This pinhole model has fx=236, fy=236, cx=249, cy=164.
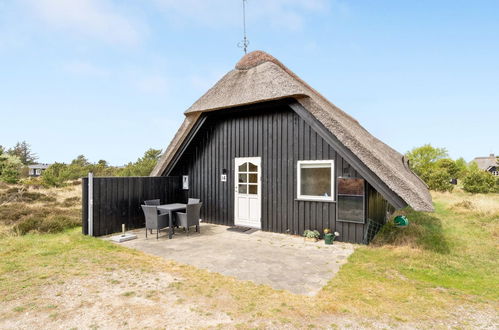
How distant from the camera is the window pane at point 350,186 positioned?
5.86 m

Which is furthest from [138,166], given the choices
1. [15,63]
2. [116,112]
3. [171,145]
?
[171,145]

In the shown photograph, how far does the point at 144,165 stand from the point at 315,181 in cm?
2124

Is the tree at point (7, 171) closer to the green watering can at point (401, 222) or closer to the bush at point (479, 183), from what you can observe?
the green watering can at point (401, 222)

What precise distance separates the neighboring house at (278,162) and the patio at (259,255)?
33.0 inches

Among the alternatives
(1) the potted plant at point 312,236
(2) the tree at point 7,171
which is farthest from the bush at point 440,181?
(2) the tree at point 7,171

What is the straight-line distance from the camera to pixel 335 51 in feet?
34.7

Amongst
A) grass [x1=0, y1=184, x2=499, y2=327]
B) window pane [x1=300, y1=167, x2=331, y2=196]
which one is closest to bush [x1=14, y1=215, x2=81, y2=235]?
grass [x1=0, y1=184, x2=499, y2=327]

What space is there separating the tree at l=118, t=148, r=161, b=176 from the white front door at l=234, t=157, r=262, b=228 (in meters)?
17.1

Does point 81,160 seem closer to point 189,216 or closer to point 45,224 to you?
point 45,224

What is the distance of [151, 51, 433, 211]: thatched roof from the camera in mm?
5098

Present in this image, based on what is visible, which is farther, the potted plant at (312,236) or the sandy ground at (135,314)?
the potted plant at (312,236)

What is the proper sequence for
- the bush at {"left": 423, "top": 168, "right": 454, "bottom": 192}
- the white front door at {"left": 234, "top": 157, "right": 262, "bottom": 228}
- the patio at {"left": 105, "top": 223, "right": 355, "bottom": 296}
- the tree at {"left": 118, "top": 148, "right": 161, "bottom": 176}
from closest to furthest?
1. the patio at {"left": 105, "top": 223, "right": 355, "bottom": 296}
2. the white front door at {"left": 234, "top": 157, "right": 262, "bottom": 228}
3. the bush at {"left": 423, "top": 168, "right": 454, "bottom": 192}
4. the tree at {"left": 118, "top": 148, "right": 161, "bottom": 176}

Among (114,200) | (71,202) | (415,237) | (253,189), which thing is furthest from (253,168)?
(71,202)

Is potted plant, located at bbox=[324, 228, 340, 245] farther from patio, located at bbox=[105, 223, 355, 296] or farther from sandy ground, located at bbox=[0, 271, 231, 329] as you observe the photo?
sandy ground, located at bbox=[0, 271, 231, 329]
